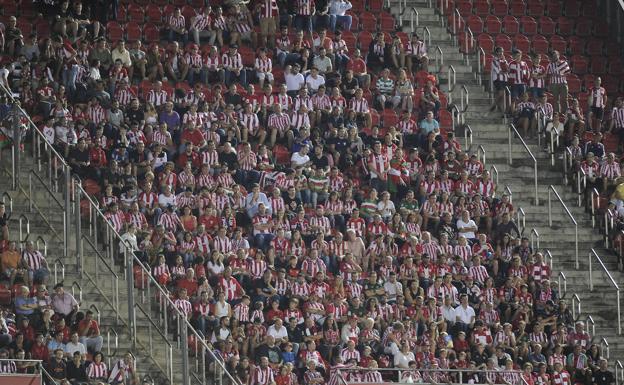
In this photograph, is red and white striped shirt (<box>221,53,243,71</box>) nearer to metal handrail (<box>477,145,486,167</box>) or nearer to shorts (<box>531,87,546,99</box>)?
metal handrail (<box>477,145,486,167</box>)

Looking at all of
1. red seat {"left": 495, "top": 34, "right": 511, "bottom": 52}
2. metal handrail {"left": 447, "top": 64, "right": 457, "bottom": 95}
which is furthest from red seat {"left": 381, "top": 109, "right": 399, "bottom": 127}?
red seat {"left": 495, "top": 34, "right": 511, "bottom": 52}

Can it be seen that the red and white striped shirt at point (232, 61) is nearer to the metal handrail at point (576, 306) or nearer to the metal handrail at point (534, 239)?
the metal handrail at point (534, 239)

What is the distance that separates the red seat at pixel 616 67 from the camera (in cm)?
4553

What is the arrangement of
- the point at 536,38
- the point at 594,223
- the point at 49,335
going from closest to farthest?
the point at 49,335 → the point at 594,223 → the point at 536,38

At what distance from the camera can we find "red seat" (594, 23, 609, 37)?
4653 cm

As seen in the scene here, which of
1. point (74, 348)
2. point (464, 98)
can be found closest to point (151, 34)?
point (464, 98)

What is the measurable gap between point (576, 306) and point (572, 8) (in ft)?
37.6

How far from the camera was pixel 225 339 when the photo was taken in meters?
34.1

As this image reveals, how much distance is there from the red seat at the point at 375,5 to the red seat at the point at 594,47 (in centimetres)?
502

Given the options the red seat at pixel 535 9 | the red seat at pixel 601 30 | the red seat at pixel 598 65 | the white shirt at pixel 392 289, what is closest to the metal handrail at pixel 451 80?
the red seat at pixel 598 65

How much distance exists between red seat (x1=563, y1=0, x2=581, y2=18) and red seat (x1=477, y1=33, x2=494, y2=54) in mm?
2813

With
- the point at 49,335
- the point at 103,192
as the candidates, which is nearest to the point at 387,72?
the point at 103,192

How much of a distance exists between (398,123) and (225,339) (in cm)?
862

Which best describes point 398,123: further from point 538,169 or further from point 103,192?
point 103,192
